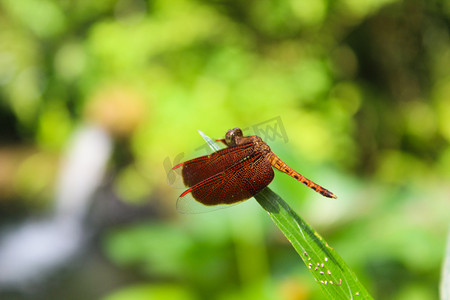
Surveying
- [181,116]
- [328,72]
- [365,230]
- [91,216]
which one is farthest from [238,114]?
[91,216]

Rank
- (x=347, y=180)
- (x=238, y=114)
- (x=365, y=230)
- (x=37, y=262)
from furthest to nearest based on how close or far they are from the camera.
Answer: (x=37, y=262), (x=238, y=114), (x=347, y=180), (x=365, y=230)

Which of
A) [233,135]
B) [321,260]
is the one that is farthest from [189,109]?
[321,260]

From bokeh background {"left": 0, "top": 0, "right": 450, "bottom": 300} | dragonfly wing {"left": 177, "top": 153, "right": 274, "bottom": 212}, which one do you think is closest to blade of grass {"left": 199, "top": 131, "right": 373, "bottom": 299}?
dragonfly wing {"left": 177, "top": 153, "right": 274, "bottom": 212}

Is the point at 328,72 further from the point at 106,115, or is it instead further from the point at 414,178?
the point at 106,115

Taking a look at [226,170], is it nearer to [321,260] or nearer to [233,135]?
[233,135]

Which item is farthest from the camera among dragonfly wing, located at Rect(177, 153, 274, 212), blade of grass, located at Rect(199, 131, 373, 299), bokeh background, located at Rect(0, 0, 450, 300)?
bokeh background, located at Rect(0, 0, 450, 300)

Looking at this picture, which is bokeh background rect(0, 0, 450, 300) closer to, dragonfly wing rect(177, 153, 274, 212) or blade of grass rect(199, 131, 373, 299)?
dragonfly wing rect(177, 153, 274, 212)

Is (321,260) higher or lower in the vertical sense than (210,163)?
lower
